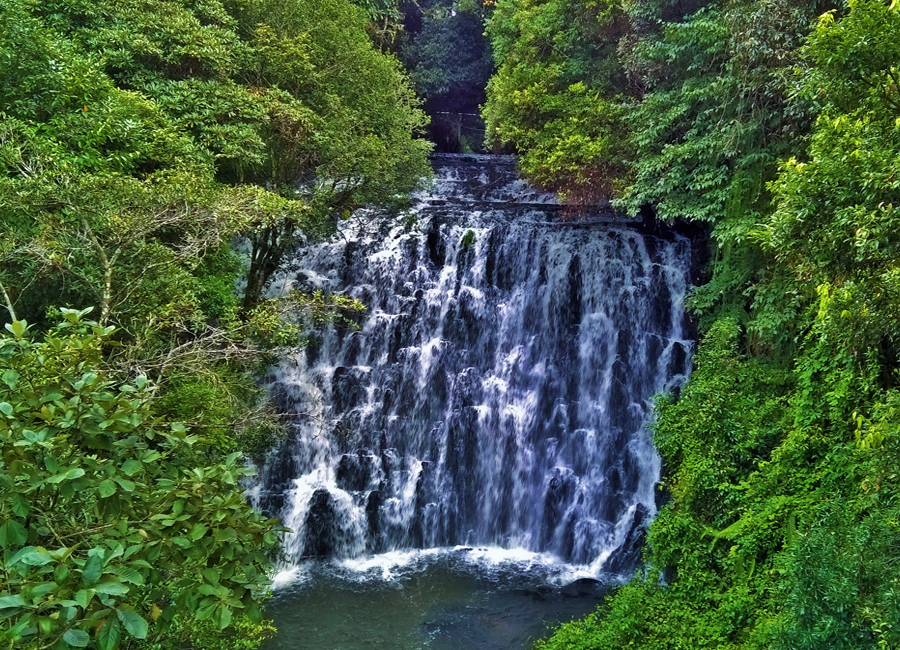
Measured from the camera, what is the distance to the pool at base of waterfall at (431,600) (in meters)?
9.44

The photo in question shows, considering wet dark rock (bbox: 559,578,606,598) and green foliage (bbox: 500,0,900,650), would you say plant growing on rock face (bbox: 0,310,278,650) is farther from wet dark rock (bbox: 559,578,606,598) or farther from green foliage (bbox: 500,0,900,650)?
wet dark rock (bbox: 559,578,606,598)

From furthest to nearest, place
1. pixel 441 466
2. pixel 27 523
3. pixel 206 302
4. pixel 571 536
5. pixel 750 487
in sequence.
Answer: pixel 441 466 < pixel 571 536 < pixel 206 302 < pixel 750 487 < pixel 27 523

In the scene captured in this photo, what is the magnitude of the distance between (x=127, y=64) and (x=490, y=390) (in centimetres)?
920

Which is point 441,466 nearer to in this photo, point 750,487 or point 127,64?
point 750,487

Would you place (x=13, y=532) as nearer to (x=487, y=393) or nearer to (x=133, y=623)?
(x=133, y=623)

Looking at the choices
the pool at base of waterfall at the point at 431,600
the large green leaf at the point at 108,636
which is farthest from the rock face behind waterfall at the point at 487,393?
the large green leaf at the point at 108,636

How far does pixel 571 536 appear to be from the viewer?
39.5ft

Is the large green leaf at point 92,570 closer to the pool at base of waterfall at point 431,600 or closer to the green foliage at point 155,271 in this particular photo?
the green foliage at point 155,271

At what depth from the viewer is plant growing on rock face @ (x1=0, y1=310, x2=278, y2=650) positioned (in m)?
2.49

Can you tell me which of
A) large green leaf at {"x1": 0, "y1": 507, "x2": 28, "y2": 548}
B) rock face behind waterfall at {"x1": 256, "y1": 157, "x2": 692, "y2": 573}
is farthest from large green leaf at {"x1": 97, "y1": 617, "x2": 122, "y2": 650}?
rock face behind waterfall at {"x1": 256, "y1": 157, "x2": 692, "y2": 573}

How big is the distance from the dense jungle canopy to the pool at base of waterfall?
1286 mm

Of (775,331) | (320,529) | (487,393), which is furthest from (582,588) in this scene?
(775,331)

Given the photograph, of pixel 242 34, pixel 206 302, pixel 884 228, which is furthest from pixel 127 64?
pixel 884 228

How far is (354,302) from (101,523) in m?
8.13
